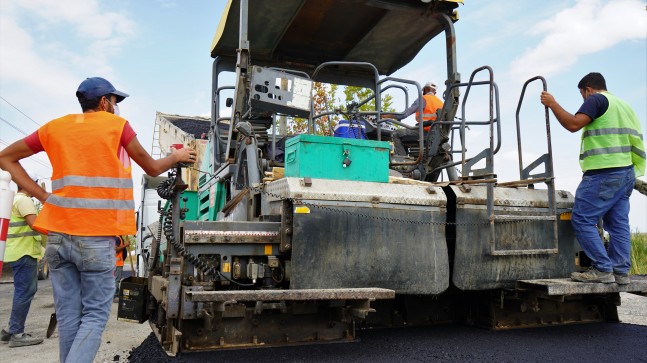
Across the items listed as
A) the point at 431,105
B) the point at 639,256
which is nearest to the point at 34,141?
the point at 431,105

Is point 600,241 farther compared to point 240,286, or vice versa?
point 600,241

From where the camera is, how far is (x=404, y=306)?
4.29 metres

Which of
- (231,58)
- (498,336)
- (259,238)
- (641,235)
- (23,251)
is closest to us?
(259,238)

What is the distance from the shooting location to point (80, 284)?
2723 mm

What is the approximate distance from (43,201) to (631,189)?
→ 4197 mm

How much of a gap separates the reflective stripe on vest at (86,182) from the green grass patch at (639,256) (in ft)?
28.6

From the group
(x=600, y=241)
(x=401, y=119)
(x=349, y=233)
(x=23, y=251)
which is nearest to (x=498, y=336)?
(x=600, y=241)

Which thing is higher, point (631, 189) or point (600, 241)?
point (631, 189)

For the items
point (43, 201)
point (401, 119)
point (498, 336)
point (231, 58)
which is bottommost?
Result: point (498, 336)

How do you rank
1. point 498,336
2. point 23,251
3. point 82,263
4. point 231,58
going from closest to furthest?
point 82,263 < point 498,336 < point 23,251 < point 231,58

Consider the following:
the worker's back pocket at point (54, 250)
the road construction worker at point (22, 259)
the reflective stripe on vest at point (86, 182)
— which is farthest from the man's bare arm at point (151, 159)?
the road construction worker at point (22, 259)

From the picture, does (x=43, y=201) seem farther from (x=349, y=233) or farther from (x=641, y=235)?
(x=641, y=235)

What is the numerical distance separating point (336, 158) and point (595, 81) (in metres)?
2.39

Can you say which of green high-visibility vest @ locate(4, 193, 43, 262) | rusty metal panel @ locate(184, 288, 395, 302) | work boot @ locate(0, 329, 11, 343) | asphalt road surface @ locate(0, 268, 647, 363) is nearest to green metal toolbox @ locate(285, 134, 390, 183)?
rusty metal panel @ locate(184, 288, 395, 302)
